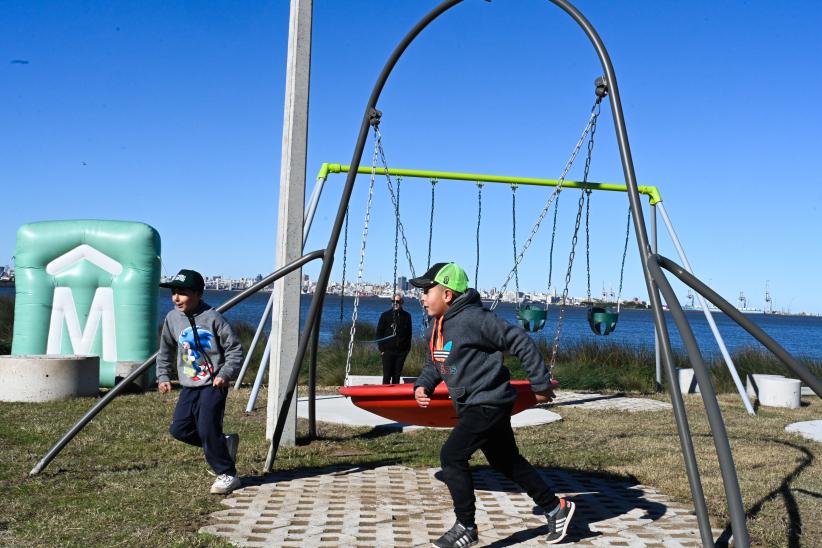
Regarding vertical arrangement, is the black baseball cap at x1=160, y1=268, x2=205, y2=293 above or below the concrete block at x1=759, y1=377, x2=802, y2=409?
above

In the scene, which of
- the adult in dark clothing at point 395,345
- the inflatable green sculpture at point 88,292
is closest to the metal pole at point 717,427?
the adult in dark clothing at point 395,345

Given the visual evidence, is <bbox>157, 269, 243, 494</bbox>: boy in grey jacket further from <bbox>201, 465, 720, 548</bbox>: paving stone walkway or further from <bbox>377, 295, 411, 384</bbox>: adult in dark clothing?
<bbox>377, 295, 411, 384</bbox>: adult in dark clothing

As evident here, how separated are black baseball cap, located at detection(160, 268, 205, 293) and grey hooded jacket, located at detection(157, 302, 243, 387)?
0.52 ft

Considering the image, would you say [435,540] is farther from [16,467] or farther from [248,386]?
[248,386]

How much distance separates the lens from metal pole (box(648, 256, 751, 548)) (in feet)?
12.0

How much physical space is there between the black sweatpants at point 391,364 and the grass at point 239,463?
2.45 meters

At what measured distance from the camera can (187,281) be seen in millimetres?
5605

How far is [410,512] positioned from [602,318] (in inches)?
248

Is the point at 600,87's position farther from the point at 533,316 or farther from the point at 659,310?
the point at 533,316

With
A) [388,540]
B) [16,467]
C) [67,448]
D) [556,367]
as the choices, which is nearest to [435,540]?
[388,540]

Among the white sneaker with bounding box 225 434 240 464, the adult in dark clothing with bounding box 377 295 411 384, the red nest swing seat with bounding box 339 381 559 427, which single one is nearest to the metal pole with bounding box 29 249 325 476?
the white sneaker with bounding box 225 434 240 464

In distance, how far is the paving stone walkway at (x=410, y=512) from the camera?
15.3 feet

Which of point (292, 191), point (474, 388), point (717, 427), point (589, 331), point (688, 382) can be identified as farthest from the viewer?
point (589, 331)

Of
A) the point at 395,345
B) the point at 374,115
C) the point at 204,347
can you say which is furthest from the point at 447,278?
the point at 395,345
